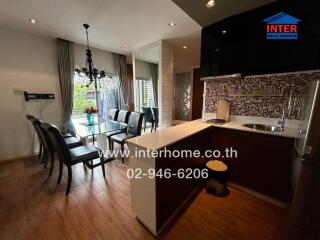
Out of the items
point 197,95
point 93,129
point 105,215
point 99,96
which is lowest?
point 105,215

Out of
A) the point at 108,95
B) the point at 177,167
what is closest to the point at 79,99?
the point at 108,95

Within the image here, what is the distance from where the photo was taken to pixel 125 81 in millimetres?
4742

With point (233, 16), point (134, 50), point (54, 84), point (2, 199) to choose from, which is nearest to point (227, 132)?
point (233, 16)

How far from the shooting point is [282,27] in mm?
1603

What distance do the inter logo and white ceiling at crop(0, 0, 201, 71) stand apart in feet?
4.22

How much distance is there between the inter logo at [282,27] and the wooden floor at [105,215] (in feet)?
6.50

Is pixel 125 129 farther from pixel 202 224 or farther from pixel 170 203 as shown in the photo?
pixel 202 224

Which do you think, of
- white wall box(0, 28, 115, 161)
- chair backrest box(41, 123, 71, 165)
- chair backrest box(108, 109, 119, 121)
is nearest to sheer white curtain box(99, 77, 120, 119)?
chair backrest box(108, 109, 119, 121)

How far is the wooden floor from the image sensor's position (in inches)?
52.7

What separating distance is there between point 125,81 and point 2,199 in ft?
12.7

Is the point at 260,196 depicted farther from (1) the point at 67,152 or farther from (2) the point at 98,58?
(2) the point at 98,58

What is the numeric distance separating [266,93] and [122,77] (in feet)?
13.2

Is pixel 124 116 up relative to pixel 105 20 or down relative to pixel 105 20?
down

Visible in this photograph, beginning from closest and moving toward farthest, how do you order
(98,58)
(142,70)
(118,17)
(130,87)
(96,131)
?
(118,17)
(96,131)
(98,58)
(130,87)
(142,70)
